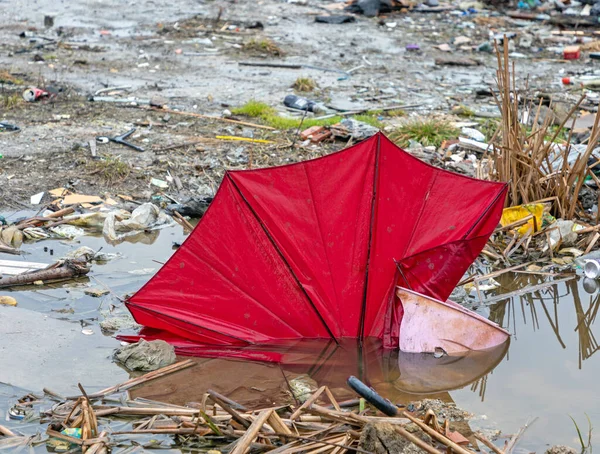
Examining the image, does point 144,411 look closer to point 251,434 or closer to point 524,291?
point 251,434

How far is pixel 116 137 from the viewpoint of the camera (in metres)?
8.66

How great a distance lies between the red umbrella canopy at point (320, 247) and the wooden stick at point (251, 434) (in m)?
1.15

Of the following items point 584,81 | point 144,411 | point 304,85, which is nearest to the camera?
point 144,411

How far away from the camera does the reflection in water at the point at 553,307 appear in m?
5.66

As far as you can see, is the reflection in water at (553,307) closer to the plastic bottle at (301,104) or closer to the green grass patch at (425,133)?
the green grass patch at (425,133)

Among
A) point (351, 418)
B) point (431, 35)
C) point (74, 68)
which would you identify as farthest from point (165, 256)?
point (431, 35)

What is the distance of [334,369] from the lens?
491 cm

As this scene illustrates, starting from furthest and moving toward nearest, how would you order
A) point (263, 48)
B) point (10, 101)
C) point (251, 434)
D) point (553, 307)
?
point (263, 48)
point (10, 101)
point (553, 307)
point (251, 434)

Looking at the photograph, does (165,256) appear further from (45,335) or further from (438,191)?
(438,191)

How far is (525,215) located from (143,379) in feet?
12.4

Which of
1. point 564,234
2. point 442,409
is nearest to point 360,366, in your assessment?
point 442,409

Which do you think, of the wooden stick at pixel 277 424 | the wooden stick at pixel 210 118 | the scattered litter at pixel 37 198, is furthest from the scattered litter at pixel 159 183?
the wooden stick at pixel 277 424

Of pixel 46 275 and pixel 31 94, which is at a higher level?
pixel 31 94

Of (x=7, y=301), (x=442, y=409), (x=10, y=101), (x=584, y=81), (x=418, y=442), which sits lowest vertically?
(x=7, y=301)
